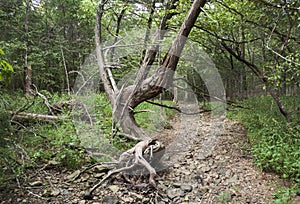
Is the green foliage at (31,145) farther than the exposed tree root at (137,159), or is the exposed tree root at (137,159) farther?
the exposed tree root at (137,159)

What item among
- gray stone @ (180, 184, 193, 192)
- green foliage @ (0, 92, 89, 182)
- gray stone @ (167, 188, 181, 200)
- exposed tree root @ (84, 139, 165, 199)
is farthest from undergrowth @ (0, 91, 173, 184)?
gray stone @ (180, 184, 193, 192)

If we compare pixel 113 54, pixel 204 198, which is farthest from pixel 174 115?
pixel 204 198

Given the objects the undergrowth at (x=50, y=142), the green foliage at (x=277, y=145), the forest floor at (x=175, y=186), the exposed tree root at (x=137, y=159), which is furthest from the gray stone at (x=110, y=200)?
the green foliage at (x=277, y=145)

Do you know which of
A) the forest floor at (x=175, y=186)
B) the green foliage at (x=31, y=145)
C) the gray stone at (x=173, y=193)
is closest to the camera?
the green foliage at (x=31, y=145)

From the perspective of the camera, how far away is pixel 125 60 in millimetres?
6215

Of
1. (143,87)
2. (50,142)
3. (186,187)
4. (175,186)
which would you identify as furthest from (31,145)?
(186,187)

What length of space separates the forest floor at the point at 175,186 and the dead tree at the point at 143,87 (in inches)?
13.0

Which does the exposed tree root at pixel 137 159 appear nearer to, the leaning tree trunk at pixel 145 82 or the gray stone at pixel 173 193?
the gray stone at pixel 173 193

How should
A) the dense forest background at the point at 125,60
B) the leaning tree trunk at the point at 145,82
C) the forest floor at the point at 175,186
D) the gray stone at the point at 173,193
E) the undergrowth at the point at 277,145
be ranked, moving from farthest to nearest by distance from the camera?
the leaning tree trunk at the point at 145,82, the dense forest background at the point at 125,60, the undergrowth at the point at 277,145, the gray stone at the point at 173,193, the forest floor at the point at 175,186

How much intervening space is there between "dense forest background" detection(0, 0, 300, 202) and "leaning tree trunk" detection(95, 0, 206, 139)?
0.43 m

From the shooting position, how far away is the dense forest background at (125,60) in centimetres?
369

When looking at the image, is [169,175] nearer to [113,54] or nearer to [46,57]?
[113,54]

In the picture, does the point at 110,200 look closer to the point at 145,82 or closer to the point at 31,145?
the point at 31,145

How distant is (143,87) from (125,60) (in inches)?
67.3
